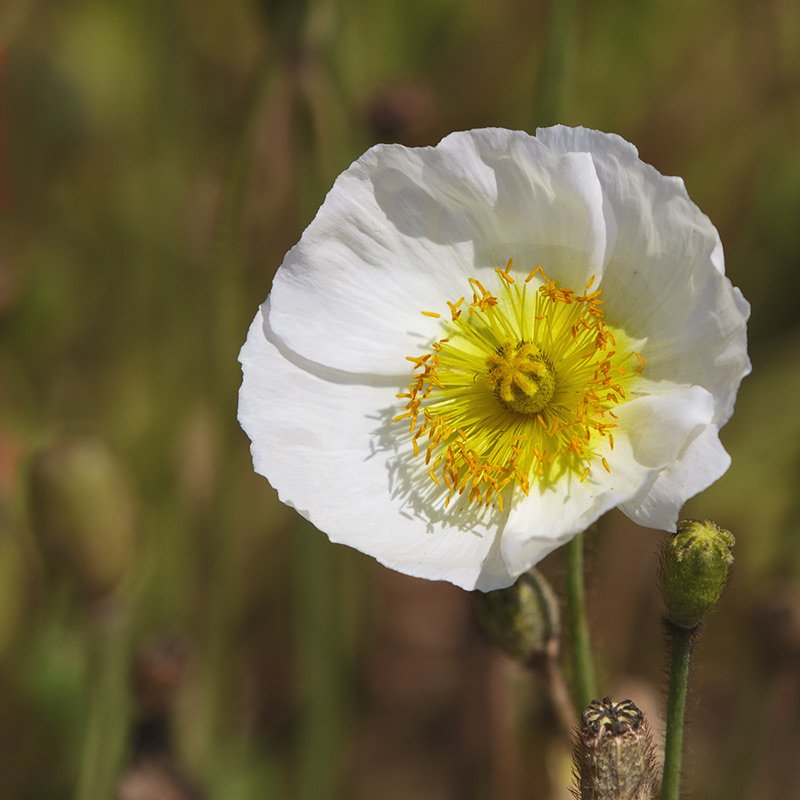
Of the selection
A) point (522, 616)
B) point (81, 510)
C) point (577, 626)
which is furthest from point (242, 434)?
point (577, 626)

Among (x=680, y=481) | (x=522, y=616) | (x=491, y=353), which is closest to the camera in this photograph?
(x=680, y=481)

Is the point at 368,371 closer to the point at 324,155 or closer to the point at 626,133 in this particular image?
the point at 324,155

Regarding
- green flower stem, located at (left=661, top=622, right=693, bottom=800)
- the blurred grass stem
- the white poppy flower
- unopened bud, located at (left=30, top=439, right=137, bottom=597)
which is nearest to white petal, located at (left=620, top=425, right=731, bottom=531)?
the white poppy flower

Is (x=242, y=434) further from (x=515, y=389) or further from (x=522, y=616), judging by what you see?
(x=522, y=616)

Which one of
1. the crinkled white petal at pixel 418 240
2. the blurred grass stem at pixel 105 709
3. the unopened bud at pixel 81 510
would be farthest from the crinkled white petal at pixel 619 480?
the blurred grass stem at pixel 105 709

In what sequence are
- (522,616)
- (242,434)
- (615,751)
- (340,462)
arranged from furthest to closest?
1. (242,434)
2. (340,462)
3. (522,616)
4. (615,751)

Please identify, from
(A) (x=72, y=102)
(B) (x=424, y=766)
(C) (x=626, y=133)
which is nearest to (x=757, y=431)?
(C) (x=626, y=133)

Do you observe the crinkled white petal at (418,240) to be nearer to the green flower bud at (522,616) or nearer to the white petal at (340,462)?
the white petal at (340,462)

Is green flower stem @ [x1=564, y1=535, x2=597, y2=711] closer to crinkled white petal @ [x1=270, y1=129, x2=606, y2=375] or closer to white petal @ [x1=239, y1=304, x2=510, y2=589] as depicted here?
white petal @ [x1=239, y1=304, x2=510, y2=589]
